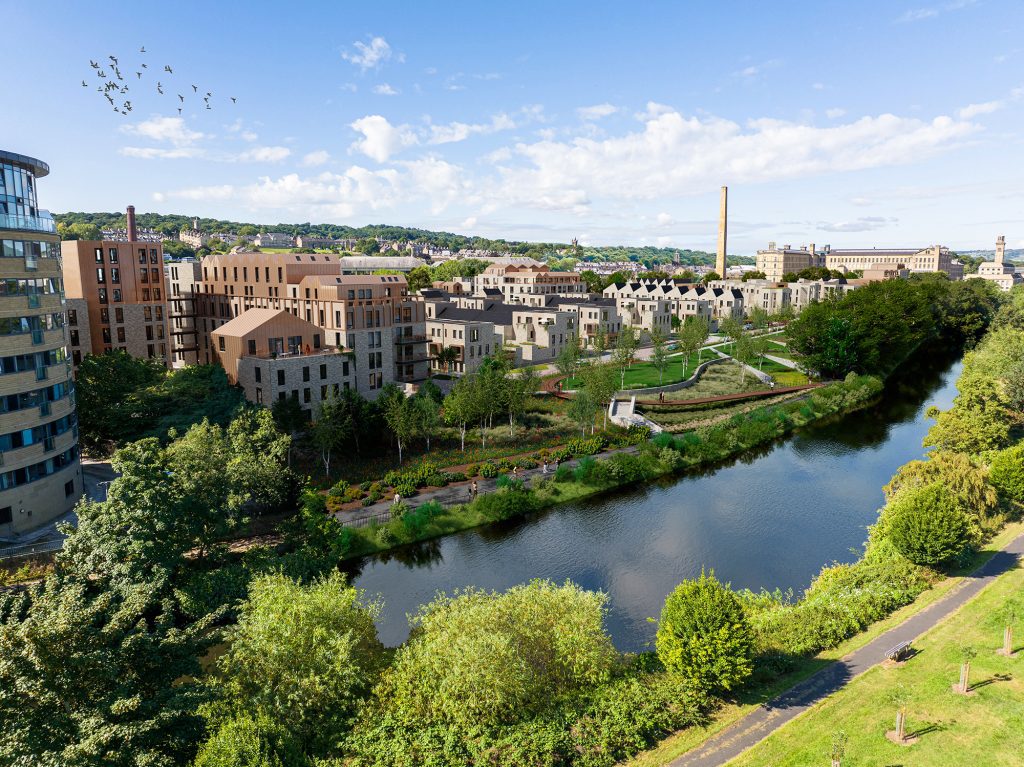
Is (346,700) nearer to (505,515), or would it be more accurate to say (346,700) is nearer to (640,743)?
(640,743)

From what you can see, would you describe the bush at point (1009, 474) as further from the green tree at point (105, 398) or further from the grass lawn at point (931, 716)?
the green tree at point (105, 398)

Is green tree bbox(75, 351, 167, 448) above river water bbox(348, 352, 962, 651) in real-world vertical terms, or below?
above

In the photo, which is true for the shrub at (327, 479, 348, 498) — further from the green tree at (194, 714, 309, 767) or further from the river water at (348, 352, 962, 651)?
the green tree at (194, 714, 309, 767)

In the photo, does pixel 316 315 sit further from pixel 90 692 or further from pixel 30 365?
pixel 90 692

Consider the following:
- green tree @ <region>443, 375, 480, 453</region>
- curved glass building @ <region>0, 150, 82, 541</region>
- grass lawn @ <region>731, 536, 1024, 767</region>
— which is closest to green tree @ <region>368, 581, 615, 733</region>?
grass lawn @ <region>731, 536, 1024, 767</region>

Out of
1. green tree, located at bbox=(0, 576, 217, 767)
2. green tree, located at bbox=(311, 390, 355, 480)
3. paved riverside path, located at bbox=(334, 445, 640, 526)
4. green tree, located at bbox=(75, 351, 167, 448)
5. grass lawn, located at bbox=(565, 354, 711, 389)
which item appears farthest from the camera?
Result: grass lawn, located at bbox=(565, 354, 711, 389)

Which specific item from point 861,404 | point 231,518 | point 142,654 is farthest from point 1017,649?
point 861,404

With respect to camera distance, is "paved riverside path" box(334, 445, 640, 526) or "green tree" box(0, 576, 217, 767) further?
"paved riverside path" box(334, 445, 640, 526)
